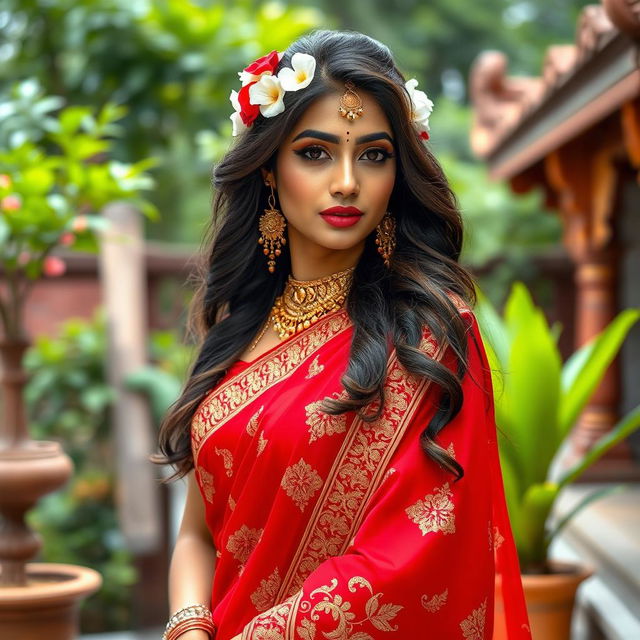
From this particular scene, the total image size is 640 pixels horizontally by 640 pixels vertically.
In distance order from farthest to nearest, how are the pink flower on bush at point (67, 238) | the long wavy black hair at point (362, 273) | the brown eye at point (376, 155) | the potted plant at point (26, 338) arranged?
the pink flower on bush at point (67, 238) < the potted plant at point (26, 338) < the brown eye at point (376, 155) < the long wavy black hair at point (362, 273)

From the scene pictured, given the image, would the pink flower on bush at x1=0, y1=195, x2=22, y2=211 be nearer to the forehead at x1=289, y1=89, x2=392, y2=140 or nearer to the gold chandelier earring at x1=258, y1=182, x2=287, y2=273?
the gold chandelier earring at x1=258, y1=182, x2=287, y2=273

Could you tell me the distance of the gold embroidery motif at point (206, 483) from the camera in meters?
2.03

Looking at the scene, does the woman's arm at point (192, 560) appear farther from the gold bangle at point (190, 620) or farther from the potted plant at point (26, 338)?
the potted plant at point (26, 338)

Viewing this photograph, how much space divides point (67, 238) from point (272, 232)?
1.87 m

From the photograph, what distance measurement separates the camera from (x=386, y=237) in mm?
1993

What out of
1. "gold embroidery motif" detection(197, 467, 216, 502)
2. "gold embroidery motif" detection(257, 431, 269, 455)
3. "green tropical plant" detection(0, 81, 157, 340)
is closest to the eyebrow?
"gold embroidery motif" detection(257, 431, 269, 455)

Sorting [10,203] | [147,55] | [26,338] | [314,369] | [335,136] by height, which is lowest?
[26,338]

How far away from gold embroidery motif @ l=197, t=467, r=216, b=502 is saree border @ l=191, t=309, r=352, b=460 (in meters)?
0.03

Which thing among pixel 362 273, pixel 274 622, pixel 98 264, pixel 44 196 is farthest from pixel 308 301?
pixel 98 264

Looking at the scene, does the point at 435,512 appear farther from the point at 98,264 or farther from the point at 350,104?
the point at 98,264

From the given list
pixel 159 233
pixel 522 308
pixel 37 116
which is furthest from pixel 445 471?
pixel 159 233

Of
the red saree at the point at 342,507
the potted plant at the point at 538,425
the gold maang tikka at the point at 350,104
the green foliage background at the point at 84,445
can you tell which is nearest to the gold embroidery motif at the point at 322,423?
the red saree at the point at 342,507

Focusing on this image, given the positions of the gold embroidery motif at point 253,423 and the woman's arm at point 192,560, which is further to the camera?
the woman's arm at point 192,560

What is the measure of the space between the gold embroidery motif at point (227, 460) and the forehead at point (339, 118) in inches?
21.5
